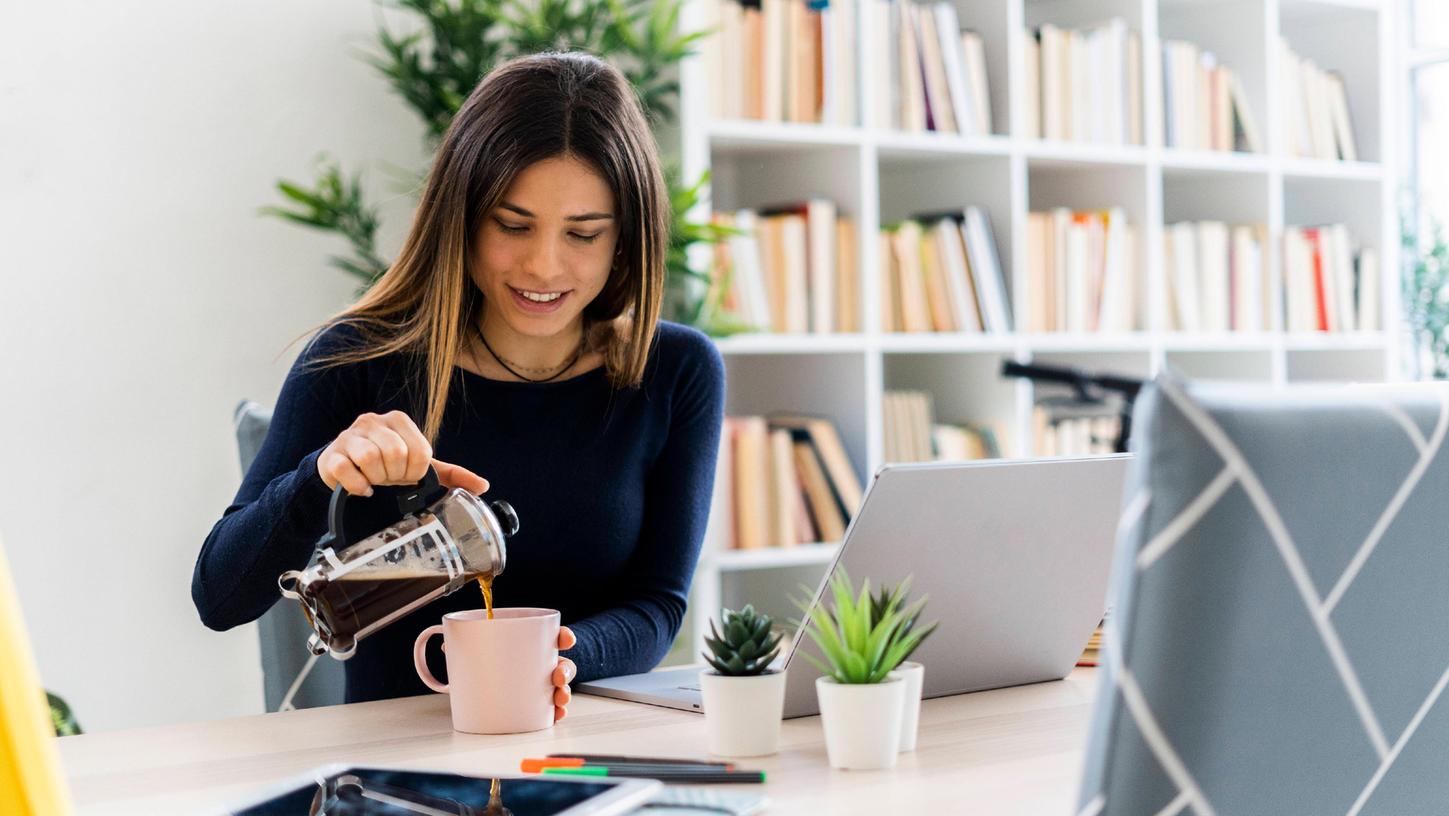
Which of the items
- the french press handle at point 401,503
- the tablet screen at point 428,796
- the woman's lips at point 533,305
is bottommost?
the tablet screen at point 428,796

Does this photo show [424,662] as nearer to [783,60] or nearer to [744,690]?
[744,690]

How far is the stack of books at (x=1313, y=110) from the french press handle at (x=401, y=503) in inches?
124

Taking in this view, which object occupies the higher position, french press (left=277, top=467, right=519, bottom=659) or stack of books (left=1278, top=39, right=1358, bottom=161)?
stack of books (left=1278, top=39, right=1358, bottom=161)

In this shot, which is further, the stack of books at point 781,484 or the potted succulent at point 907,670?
the stack of books at point 781,484

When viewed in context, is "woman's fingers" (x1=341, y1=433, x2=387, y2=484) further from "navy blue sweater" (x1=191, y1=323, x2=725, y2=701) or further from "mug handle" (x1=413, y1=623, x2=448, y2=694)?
"navy blue sweater" (x1=191, y1=323, x2=725, y2=701)

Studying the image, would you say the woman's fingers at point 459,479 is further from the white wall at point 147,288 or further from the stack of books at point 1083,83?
the stack of books at point 1083,83

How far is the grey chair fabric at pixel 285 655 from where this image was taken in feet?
5.24

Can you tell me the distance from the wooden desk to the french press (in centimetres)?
10

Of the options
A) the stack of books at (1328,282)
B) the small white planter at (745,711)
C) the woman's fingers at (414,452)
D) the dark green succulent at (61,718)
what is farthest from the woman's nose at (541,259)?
the stack of books at (1328,282)

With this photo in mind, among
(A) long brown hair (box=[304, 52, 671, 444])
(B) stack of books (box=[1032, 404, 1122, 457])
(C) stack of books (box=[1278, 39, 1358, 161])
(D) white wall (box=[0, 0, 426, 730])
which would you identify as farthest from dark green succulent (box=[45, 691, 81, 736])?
(C) stack of books (box=[1278, 39, 1358, 161])

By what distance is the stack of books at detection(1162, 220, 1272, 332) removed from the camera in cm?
350

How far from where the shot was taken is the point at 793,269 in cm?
291

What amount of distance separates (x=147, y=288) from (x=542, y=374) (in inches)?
48.0

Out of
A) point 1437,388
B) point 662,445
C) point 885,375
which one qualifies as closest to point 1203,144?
point 885,375
